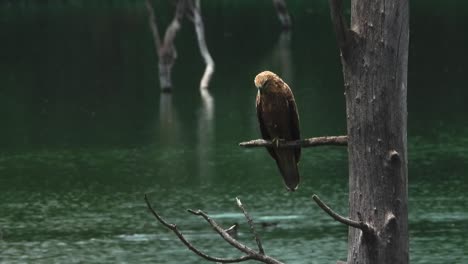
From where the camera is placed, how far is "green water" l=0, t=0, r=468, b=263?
25.6m

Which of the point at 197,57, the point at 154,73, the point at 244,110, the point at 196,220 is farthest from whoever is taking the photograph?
the point at 197,57

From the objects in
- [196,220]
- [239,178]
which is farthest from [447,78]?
[196,220]

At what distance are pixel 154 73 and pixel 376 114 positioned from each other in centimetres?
5187

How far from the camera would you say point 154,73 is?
2290 inches

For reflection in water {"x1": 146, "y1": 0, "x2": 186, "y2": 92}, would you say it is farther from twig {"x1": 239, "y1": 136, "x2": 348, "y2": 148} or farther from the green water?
twig {"x1": 239, "y1": 136, "x2": 348, "y2": 148}

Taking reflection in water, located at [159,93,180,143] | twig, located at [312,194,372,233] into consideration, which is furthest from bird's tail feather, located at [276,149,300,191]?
reflection in water, located at [159,93,180,143]

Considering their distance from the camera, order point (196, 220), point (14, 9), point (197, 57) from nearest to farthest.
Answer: point (196, 220) < point (197, 57) < point (14, 9)

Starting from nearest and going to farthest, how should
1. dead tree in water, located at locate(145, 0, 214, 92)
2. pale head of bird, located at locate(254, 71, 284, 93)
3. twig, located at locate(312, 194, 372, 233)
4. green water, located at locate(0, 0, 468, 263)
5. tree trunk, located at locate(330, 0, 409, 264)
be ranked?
twig, located at locate(312, 194, 372, 233) → tree trunk, located at locate(330, 0, 409, 264) → pale head of bird, located at locate(254, 71, 284, 93) → green water, located at locate(0, 0, 468, 263) → dead tree in water, located at locate(145, 0, 214, 92)

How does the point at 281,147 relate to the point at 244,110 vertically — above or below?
above

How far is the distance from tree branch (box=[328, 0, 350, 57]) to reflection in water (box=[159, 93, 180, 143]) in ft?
104

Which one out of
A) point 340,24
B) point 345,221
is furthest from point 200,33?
point 345,221

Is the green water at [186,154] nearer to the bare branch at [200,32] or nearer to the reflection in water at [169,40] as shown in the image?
the bare branch at [200,32]

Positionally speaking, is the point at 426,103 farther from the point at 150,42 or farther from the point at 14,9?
the point at 14,9

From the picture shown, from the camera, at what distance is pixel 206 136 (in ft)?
126
